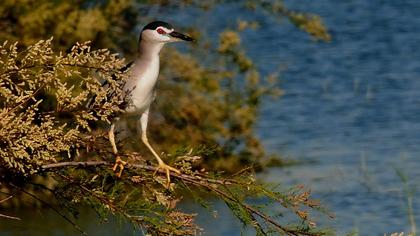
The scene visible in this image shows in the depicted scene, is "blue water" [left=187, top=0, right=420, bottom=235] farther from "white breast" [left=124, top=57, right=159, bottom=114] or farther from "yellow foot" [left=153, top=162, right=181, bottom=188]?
"yellow foot" [left=153, top=162, right=181, bottom=188]

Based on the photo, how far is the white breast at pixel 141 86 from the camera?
7.24 meters

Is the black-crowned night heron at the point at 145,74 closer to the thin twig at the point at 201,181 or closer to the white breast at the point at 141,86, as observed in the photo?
the white breast at the point at 141,86

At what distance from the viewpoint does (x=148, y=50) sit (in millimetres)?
7602

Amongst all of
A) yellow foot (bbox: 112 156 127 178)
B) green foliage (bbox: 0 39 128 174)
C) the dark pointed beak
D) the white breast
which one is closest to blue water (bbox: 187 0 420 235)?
the dark pointed beak

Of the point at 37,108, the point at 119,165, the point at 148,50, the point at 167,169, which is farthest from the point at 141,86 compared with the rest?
the point at 37,108

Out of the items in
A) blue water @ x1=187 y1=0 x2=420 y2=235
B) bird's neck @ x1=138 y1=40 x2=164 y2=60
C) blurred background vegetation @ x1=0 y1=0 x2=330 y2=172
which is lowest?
blue water @ x1=187 y1=0 x2=420 y2=235

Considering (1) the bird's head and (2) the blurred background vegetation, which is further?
(2) the blurred background vegetation

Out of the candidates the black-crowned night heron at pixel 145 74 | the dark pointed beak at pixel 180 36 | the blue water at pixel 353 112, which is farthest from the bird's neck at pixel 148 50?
the blue water at pixel 353 112

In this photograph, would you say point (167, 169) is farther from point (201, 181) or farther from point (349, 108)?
point (349, 108)

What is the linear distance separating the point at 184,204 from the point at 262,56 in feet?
27.4

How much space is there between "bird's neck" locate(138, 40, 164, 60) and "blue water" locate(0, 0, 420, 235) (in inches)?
201

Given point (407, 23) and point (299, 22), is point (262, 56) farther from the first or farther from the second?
point (299, 22)

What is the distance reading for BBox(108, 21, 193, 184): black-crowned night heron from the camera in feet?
23.8

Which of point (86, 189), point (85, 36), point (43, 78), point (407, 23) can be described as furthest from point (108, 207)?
point (407, 23)
